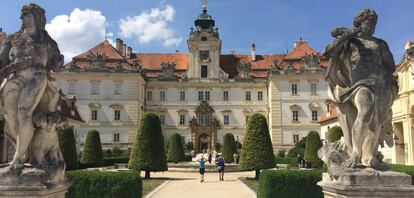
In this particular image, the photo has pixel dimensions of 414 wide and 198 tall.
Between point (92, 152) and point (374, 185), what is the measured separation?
22.0m

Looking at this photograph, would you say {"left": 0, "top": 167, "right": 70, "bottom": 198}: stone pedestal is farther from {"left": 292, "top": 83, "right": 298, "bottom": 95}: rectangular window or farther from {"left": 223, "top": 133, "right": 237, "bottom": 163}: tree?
{"left": 292, "top": 83, "right": 298, "bottom": 95}: rectangular window

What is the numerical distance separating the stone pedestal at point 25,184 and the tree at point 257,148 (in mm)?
14414

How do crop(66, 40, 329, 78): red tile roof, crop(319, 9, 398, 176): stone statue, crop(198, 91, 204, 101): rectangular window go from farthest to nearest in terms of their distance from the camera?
crop(198, 91, 204, 101): rectangular window → crop(66, 40, 329, 78): red tile roof → crop(319, 9, 398, 176): stone statue

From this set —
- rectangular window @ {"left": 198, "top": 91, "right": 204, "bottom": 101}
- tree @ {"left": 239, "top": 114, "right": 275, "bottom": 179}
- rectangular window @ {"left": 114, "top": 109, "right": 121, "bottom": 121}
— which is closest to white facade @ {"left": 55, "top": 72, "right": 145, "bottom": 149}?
rectangular window @ {"left": 114, "top": 109, "right": 121, "bottom": 121}

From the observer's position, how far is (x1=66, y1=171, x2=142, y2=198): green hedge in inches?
374

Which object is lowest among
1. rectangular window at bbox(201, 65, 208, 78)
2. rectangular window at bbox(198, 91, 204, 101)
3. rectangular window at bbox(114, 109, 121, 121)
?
rectangular window at bbox(114, 109, 121, 121)

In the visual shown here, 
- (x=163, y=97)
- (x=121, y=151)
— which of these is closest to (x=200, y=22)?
(x=163, y=97)

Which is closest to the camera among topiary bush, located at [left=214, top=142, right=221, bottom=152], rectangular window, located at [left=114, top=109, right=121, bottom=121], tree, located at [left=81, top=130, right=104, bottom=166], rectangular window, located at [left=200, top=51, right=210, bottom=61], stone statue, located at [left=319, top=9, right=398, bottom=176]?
stone statue, located at [left=319, top=9, right=398, bottom=176]

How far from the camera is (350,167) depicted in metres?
4.54

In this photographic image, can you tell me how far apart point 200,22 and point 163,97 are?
12.8 metres

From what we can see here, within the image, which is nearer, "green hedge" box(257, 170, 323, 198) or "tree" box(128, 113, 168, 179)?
"green hedge" box(257, 170, 323, 198)

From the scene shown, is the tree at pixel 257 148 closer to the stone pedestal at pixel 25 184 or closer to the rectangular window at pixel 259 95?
the stone pedestal at pixel 25 184

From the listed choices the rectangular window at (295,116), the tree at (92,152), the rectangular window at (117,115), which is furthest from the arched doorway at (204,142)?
the tree at (92,152)

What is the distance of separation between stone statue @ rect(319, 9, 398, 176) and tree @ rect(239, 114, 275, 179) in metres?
13.2
